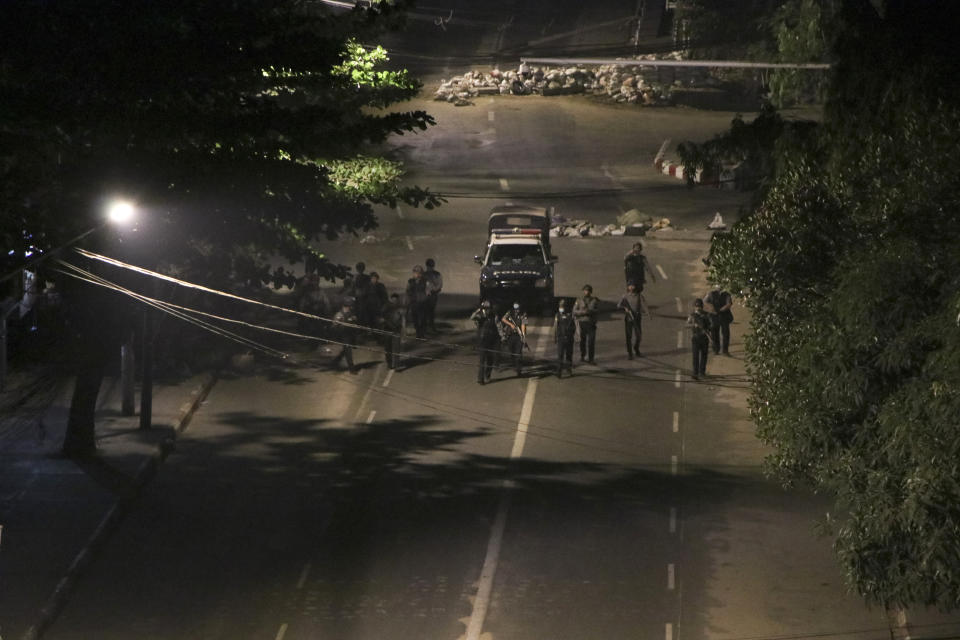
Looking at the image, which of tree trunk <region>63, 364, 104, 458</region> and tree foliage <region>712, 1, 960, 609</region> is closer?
tree foliage <region>712, 1, 960, 609</region>

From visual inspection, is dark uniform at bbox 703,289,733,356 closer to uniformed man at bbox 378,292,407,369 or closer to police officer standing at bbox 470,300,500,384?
police officer standing at bbox 470,300,500,384

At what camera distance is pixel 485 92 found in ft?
214

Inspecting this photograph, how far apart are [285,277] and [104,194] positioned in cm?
663

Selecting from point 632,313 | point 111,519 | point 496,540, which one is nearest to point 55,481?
point 111,519

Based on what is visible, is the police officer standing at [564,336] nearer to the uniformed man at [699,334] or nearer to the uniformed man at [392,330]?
the uniformed man at [699,334]

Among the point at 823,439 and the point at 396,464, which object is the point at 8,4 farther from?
the point at 823,439

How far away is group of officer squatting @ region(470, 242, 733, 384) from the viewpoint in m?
30.9

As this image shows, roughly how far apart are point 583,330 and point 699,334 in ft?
8.45

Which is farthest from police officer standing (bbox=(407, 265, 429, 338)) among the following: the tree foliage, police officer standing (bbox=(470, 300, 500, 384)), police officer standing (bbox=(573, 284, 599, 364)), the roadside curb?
the tree foliage

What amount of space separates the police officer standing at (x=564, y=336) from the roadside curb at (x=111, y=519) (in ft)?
22.6

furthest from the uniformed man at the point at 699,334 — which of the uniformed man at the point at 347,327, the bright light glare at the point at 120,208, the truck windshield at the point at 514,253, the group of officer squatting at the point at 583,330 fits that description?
the bright light glare at the point at 120,208

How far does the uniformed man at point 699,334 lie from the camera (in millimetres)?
30641

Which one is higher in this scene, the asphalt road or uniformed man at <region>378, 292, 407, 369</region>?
uniformed man at <region>378, 292, 407, 369</region>

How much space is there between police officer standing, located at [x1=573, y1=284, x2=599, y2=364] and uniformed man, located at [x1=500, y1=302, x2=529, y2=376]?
1131mm
